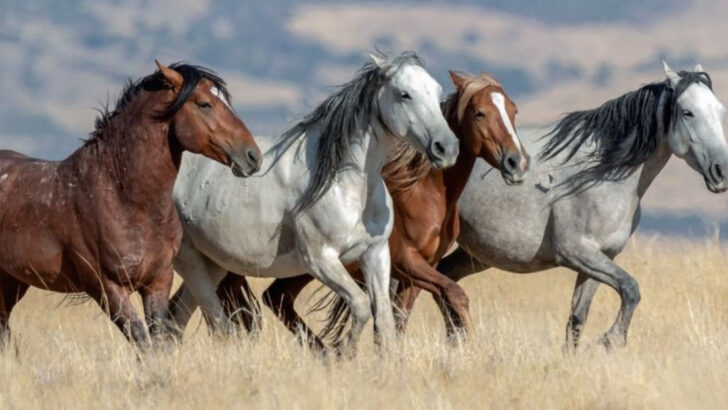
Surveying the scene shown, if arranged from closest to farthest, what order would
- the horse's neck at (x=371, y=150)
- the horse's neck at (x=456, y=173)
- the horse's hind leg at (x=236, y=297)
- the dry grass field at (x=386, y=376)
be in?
the dry grass field at (x=386, y=376), the horse's neck at (x=371, y=150), the horse's neck at (x=456, y=173), the horse's hind leg at (x=236, y=297)

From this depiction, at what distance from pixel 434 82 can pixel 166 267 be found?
2035 mm

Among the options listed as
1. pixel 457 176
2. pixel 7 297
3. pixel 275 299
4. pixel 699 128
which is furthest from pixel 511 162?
pixel 7 297

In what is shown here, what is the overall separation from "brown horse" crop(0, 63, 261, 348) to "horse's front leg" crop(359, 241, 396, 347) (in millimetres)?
1107

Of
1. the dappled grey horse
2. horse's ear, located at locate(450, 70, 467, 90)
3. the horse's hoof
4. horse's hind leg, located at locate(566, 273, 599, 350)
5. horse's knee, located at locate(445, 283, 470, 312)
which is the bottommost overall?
the horse's hoof

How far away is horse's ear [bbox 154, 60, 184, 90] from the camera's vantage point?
27.6 ft

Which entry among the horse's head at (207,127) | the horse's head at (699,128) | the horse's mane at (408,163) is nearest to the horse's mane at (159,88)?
the horse's head at (207,127)

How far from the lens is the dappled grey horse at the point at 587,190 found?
1023 cm

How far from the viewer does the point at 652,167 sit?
1059 cm

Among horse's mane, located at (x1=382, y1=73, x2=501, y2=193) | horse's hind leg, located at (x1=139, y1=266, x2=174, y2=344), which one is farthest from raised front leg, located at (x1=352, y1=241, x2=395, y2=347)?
horse's hind leg, located at (x1=139, y1=266, x2=174, y2=344)

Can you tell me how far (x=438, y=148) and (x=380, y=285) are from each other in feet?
3.29

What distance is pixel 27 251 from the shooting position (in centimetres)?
887

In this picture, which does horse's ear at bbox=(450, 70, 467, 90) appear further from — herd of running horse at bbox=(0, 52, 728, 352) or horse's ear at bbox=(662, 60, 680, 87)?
horse's ear at bbox=(662, 60, 680, 87)

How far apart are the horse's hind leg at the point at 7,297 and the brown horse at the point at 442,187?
4.97 ft

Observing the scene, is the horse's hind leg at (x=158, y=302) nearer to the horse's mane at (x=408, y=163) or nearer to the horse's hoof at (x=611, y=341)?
the horse's mane at (x=408, y=163)
